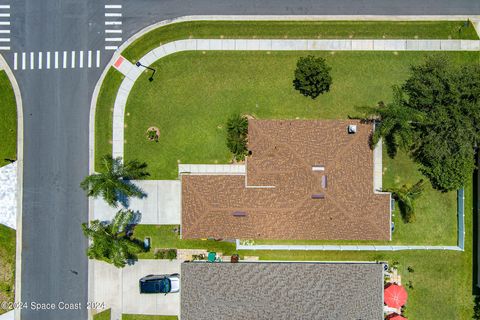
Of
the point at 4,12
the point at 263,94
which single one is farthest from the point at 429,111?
the point at 4,12

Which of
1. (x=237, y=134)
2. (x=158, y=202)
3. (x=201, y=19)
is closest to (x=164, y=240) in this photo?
(x=158, y=202)

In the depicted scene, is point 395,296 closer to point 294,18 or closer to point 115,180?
point 115,180

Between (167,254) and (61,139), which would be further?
(61,139)

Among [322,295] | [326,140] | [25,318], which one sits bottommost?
[25,318]

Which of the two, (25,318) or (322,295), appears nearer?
(322,295)

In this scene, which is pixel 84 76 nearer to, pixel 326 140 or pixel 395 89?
pixel 326 140

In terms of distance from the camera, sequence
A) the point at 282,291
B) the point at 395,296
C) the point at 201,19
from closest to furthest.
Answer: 1. the point at 282,291
2. the point at 395,296
3. the point at 201,19

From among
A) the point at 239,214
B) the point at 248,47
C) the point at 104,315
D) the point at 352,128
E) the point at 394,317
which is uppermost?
the point at 248,47
